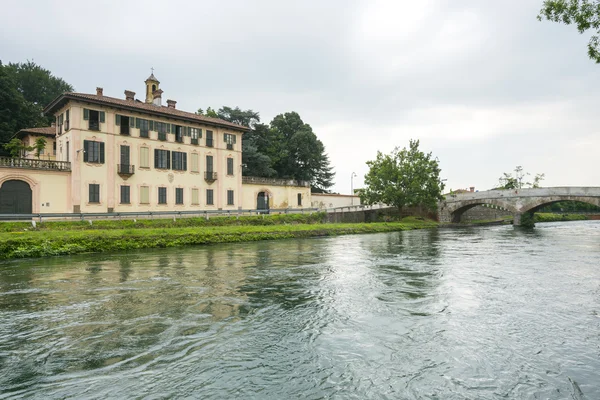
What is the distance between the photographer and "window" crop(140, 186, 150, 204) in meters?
32.5

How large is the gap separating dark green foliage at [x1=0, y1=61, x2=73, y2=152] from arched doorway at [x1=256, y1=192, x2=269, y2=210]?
28409 mm

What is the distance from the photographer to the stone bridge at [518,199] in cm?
3909

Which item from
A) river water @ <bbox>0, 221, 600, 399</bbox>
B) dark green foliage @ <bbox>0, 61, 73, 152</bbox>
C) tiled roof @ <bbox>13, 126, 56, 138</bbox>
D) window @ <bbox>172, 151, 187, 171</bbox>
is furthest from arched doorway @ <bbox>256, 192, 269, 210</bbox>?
river water @ <bbox>0, 221, 600, 399</bbox>

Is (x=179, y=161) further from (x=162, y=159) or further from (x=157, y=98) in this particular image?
(x=157, y=98)

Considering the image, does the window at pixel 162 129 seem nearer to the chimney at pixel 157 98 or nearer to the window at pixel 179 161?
the window at pixel 179 161

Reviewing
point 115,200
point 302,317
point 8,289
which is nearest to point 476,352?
point 302,317

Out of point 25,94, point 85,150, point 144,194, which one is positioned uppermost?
point 25,94

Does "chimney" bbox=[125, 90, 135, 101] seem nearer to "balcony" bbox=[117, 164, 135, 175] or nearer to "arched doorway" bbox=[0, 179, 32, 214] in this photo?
"balcony" bbox=[117, 164, 135, 175]

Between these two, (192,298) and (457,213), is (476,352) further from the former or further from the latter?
(457,213)

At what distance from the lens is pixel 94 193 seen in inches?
1173

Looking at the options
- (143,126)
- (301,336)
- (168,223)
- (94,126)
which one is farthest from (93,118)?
(301,336)

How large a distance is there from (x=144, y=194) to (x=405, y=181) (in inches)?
1178

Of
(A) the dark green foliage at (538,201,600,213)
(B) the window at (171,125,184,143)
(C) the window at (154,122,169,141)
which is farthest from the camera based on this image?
(A) the dark green foliage at (538,201,600,213)

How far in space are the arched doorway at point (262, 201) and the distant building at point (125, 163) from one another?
0.92 meters
